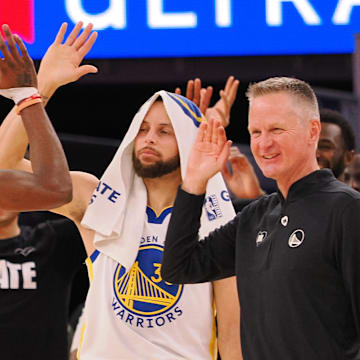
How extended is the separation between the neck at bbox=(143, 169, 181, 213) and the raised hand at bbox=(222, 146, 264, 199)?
0.86 meters

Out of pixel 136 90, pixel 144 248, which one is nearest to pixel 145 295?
pixel 144 248

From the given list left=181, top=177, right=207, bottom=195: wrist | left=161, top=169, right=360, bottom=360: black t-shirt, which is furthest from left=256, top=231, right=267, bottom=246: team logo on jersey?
left=181, top=177, right=207, bottom=195: wrist

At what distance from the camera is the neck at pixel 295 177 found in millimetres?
2381

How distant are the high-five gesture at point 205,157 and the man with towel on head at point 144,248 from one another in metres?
0.86

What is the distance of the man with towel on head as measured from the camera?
3227 mm

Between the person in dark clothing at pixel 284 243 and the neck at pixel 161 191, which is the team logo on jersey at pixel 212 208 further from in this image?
the person in dark clothing at pixel 284 243

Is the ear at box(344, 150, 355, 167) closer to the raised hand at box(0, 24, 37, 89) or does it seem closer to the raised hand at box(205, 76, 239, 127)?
the raised hand at box(205, 76, 239, 127)

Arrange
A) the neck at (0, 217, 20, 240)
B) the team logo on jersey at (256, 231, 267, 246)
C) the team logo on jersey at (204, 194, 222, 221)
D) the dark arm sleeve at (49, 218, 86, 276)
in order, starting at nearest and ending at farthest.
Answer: the team logo on jersey at (256, 231, 267, 246) < the team logo on jersey at (204, 194, 222, 221) < the dark arm sleeve at (49, 218, 86, 276) < the neck at (0, 217, 20, 240)

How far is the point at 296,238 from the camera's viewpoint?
88.1 inches

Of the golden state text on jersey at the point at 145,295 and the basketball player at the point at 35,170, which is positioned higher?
the basketball player at the point at 35,170

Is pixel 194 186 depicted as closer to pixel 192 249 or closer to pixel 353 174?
pixel 192 249

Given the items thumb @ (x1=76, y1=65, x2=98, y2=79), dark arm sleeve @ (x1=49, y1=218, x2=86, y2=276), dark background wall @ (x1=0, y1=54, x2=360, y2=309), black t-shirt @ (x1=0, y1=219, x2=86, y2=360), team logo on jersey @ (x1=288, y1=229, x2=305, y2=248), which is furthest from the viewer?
dark background wall @ (x1=0, y1=54, x2=360, y2=309)

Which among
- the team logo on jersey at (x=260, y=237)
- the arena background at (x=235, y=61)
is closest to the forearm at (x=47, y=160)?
the team logo on jersey at (x=260, y=237)

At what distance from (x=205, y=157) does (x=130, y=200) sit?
1026 mm
